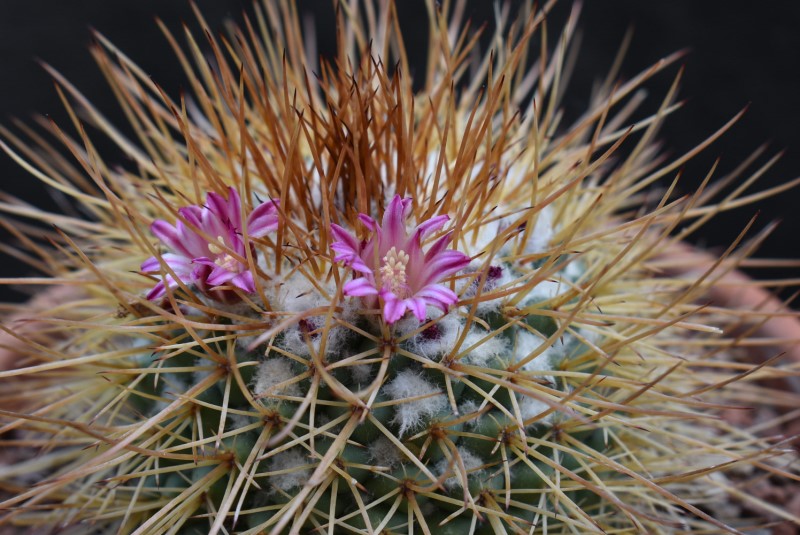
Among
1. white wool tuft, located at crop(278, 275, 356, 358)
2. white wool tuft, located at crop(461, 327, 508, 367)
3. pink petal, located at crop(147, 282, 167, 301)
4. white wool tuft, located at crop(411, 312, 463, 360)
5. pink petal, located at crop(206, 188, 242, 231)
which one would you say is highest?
pink petal, located at crop(206, 188, 242, 231)

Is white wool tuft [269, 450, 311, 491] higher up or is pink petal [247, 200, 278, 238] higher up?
pink petal [247, 200, 278, 238]

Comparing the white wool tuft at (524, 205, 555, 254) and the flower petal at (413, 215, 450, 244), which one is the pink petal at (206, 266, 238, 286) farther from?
the white wool tuft at (524, 205, 555, 254)

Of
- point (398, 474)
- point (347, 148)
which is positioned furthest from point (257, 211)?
point (398, 474)

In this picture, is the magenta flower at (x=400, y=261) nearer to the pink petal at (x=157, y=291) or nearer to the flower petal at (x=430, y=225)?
the flower petal at (x=430, y=225)

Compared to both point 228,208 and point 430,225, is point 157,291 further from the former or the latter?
point 430,225

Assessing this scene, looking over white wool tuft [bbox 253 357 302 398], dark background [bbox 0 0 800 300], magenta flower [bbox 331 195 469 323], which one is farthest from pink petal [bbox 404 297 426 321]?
A: dark background [bbox 0 0 800 300]

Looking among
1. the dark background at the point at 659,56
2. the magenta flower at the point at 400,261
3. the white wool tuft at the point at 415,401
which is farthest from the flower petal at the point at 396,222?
the dark background at the point at 659,56
